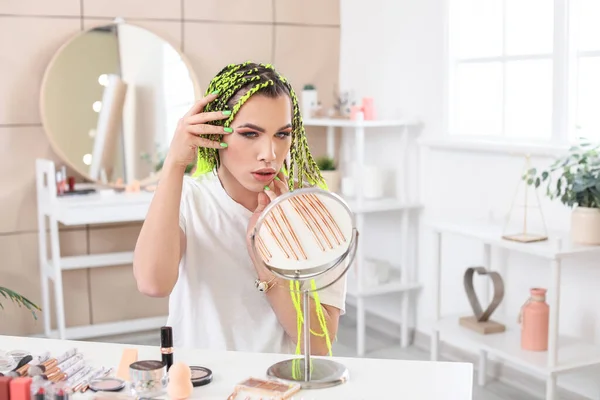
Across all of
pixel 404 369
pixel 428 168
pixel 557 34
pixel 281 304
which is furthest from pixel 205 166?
pixel 428 168

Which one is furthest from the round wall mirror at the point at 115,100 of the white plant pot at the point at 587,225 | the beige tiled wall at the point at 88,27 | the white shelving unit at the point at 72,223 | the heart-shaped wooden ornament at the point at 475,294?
the white plant pot at the point at 587,225

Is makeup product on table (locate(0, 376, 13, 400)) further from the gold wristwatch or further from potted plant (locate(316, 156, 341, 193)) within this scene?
potted plant (locate(316, 156, 341, 193))

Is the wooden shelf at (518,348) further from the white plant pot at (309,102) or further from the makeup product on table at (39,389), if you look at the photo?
the makeup product on table at (39,389)

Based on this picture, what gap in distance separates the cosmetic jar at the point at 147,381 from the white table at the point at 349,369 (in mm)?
59

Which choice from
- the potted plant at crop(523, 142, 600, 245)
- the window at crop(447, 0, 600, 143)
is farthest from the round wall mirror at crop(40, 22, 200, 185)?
the potted plant at crop(523, 142, 600, 245)

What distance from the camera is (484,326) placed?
302 cm

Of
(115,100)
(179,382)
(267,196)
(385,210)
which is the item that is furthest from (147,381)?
(115,100)

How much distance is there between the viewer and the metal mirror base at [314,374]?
4.18 ft

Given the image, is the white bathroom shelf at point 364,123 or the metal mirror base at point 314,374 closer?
the metal mirror base at point 314,374

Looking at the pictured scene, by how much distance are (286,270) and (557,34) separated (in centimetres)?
203

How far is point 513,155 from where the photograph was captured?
10.2ft

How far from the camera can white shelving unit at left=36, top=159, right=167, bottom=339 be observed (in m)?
3.45

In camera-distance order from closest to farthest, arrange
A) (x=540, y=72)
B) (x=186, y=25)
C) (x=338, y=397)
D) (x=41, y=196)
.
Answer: (x=338, y=397) < (x=540, y=72) < (x=41, y=196) < (x=186, y=25)

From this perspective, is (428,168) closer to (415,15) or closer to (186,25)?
(415,15)
